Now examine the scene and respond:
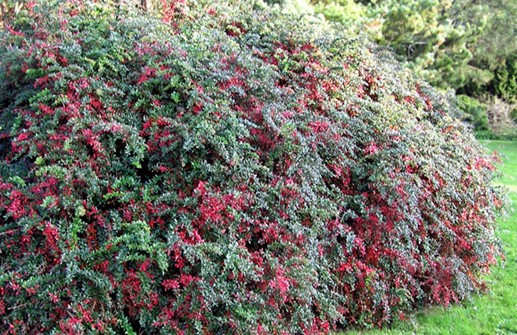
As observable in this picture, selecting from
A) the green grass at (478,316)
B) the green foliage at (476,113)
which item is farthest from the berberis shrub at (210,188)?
the green foliage at (476,113)

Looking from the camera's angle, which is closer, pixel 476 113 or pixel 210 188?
pixel 210 188

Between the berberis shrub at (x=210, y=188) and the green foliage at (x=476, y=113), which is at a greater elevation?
the berberis shrub at (x=210, y=188)

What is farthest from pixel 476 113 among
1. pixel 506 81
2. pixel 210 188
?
pixel 210 188

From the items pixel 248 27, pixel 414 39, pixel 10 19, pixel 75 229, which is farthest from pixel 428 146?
pixel 414 39

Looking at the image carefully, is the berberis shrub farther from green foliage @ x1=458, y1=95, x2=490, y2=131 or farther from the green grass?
green foliage @ x1=458, y1=95, x2=490, y2=131

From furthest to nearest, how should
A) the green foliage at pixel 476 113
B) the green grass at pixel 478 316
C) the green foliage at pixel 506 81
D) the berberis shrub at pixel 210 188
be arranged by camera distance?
the green foliage at pixel 506 81 < the green foliage at pixel 476 113 < the green grass at pixel 478 316 < the berberis shrub at pixel 210 188

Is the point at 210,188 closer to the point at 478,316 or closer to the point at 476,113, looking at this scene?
the point at 478,316

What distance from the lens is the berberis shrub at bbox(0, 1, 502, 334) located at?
9.27 ft

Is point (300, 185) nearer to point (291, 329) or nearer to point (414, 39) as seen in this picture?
→ point (291, 329)

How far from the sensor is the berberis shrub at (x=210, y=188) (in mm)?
2826

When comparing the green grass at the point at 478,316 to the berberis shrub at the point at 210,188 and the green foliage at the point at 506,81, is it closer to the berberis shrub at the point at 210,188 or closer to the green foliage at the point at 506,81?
the berberis shrub at the point at 210,188

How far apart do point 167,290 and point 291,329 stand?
0.82 metres

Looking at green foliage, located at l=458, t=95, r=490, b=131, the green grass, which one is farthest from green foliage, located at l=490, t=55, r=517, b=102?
the green grass

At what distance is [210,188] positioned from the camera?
3.20 metres
